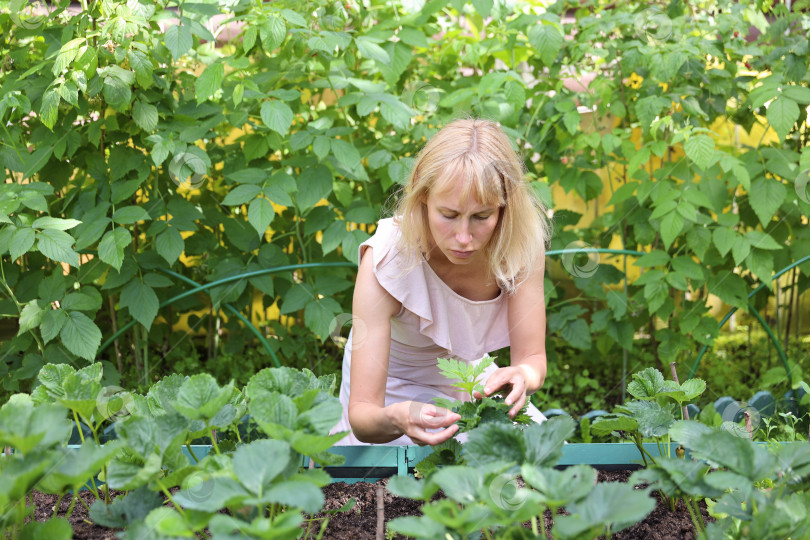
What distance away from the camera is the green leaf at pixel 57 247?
68.5 inches

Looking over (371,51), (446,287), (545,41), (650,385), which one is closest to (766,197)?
(545,41)

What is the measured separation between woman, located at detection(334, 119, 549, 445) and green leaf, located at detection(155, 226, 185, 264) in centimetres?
55

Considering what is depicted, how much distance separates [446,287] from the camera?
173 centimetres

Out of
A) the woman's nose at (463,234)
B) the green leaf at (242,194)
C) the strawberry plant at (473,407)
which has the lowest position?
the green leaf at (242,194)

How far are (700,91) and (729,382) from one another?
125 cm

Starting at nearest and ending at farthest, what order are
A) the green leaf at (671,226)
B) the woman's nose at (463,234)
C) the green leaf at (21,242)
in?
the woman's nose at (463,234) → the green leaf at (21,242) → the green leaf at (671,226)

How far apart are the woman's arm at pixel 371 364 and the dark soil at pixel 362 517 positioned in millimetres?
196

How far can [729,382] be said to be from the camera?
116 inches

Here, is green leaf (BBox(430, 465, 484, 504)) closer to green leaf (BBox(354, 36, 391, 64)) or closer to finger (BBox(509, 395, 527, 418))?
finger (BBox(509, 395, 527, 418))

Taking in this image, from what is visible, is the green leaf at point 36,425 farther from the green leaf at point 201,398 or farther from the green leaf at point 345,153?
the green leaf at point 345,153

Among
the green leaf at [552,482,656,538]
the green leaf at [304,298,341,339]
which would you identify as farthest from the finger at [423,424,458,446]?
the green leaf at [304,298,341,339]

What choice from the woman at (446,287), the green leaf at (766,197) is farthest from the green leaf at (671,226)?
the woman at (446,287)

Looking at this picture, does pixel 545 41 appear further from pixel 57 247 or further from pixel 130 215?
pixel 57 247

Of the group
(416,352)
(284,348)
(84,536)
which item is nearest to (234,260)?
(284,348)
